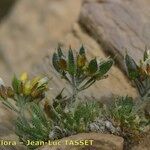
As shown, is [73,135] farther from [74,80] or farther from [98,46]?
[98,46]

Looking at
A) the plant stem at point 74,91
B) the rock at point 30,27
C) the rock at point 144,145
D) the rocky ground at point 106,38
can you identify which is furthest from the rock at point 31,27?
the rock at point 144,145

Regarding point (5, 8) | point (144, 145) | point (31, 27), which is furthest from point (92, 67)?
point (5, 8)

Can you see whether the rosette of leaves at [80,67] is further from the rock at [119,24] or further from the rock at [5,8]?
the rock at [5,8]

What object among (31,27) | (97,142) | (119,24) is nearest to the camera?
(97,142)

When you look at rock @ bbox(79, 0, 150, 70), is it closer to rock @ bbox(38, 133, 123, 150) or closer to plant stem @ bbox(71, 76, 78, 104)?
plant stem @ bbox(71, 76, 78, 104)

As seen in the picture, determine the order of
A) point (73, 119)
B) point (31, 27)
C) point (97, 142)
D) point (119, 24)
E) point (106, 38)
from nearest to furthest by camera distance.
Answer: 1. point (97, 142)
2. point (73, 119)
3. point (106, 38)
4. point (119, 24)
5. point (31, 27)

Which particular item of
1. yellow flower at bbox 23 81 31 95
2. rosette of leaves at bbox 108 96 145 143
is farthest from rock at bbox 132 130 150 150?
yellow flower at bbox 23 81 31 95

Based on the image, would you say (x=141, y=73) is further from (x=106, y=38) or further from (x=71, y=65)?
(x=106, y=38)
